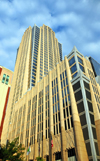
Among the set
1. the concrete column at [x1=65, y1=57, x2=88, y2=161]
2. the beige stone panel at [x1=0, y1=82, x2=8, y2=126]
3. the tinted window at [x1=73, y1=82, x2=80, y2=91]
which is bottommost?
the concrete column at [x1=65, y1=57, x2=88, y2=161]

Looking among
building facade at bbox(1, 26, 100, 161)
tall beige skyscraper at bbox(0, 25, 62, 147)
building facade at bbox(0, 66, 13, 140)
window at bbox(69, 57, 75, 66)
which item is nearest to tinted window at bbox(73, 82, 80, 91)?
building facade at bbox(1, 26, 100, 161)

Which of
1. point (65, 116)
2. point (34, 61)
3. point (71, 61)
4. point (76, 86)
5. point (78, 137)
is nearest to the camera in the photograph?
point (78, 137)

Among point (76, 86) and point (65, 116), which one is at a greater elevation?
point (76, 86)

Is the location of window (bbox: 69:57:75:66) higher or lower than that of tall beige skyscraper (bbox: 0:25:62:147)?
lower

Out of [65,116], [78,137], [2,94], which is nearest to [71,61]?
[65,116]

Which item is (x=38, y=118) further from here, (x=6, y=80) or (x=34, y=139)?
(x=6, y=80)

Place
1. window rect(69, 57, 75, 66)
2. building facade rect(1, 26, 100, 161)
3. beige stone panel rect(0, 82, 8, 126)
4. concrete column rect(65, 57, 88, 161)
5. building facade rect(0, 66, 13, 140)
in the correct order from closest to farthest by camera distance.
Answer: concrete column rect(65, 57, 88, 161), building facade rect(1, 26, 100, 161), window rect(69, 57, 75, 66), beige stone panel rect(0, 82, 8, 126), building facade rect(0, 66, 13, 140)

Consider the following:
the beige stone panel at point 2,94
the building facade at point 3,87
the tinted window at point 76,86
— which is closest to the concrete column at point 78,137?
the tinted window at point 76,86

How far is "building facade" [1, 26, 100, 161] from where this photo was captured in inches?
1549

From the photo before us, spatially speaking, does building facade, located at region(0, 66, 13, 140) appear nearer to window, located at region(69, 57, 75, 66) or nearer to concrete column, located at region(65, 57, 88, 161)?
window, located at region(69, 57, 75, 66)

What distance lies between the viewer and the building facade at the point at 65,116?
39.3m

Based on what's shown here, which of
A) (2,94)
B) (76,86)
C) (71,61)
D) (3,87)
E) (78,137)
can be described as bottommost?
(78,137)

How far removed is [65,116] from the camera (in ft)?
153

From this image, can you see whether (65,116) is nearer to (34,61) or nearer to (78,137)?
(78,137)
